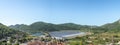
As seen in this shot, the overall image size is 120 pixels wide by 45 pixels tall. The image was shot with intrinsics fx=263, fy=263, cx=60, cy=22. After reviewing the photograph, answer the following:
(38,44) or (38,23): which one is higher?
(38,23)

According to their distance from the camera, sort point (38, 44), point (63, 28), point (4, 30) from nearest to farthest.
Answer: point (38, 44)
point (4, 30)
point (63, 28)

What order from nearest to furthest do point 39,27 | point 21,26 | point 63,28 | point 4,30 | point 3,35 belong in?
point 3,35 < point 4,30 < point 39,27 < point 21,26 < point 63,28

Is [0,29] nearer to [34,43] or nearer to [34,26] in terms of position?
[34,26]

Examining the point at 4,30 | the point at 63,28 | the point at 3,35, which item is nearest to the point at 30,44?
the point at 3,35

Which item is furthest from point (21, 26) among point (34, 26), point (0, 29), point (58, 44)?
point (58, 44)

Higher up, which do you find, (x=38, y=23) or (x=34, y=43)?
(x=38, y=23)

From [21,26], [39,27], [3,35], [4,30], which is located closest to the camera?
[3,35]

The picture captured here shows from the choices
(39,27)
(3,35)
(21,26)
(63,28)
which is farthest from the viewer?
(63,28)

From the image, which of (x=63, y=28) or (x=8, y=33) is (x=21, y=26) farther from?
(x=8, y=33)

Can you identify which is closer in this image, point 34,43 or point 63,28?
point 34,43
